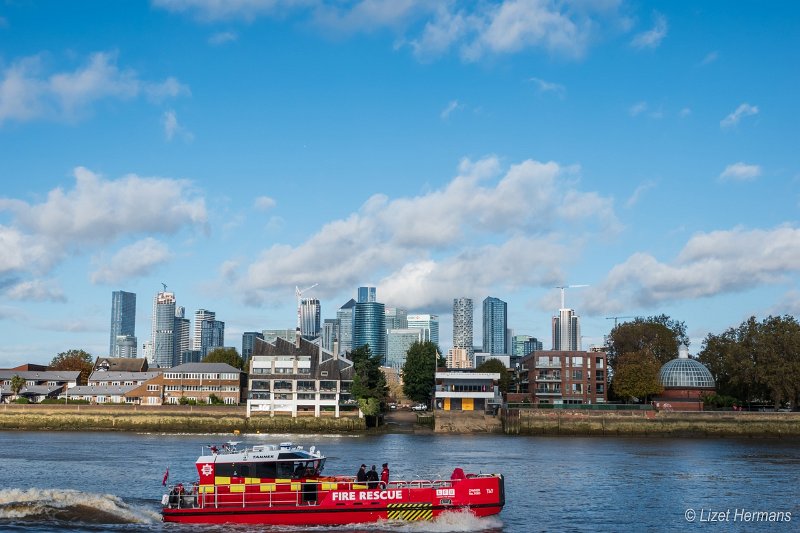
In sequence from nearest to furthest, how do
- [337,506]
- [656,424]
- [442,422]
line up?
[337,506] < [656,424] < [442,422]

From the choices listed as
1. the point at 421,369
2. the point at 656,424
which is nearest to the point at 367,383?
the point at 421,369

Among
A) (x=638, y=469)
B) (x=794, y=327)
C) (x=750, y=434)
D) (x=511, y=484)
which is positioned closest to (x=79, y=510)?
(x=511, y=484)

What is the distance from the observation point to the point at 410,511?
4712cm

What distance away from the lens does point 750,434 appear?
133500 mm

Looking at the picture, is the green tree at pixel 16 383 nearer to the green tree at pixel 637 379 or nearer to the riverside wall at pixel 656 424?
the riverside wall at pixel 656 424

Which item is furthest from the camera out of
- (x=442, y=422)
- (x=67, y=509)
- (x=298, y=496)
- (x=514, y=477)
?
(x=442, y=422)

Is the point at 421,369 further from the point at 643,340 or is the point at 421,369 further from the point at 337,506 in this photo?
the point at 337,506

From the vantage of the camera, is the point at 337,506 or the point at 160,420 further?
the point at 160,420

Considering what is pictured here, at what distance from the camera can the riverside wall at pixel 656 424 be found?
133125 millimetres

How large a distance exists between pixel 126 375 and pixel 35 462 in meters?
110

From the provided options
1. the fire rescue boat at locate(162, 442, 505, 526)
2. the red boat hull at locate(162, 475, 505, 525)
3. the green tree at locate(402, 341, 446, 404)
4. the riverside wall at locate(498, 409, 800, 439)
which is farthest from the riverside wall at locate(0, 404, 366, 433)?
the red boat hull at locate(162, 475, 505, 525)

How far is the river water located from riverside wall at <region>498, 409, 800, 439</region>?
8.33 metres

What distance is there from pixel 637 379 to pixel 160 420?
83.5 metres

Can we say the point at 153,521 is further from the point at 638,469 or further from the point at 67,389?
the point at 67,389
